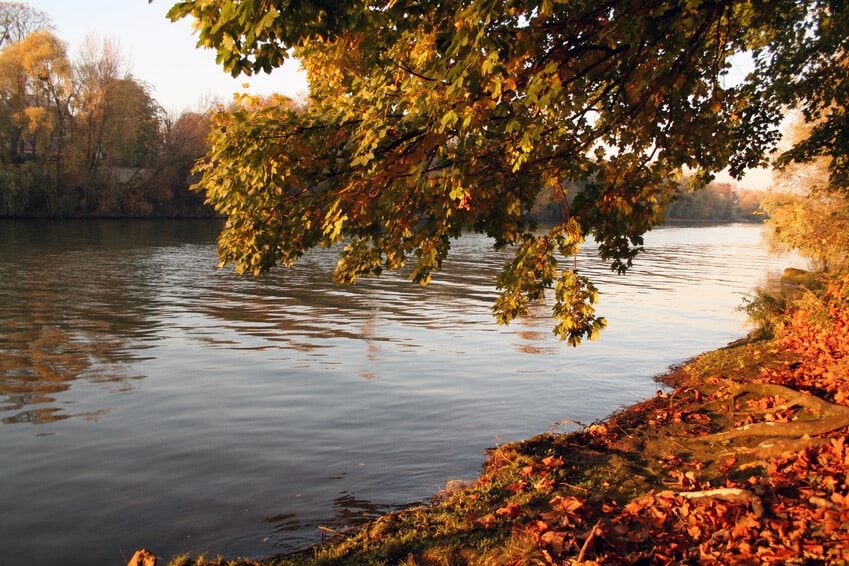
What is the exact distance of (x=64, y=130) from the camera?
64562 millimetres

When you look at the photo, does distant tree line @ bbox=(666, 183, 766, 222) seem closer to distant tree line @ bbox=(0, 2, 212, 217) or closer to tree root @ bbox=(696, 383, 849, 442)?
distant tree line @ bbox=(0, 2, 212, 217)

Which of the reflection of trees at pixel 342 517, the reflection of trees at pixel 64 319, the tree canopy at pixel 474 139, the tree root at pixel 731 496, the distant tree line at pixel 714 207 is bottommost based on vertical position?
the reflection of trees at pixel 342 517

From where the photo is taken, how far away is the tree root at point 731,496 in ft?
19.2

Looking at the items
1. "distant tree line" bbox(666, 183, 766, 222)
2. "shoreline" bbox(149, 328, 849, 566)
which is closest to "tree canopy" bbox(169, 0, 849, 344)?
"shoreline" bbox(149, 328, 849, 566)

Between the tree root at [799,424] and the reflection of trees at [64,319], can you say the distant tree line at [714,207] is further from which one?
the tree root at [799,424]

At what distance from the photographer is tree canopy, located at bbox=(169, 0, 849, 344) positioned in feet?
22.7

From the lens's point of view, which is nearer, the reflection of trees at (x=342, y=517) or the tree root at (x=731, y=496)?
the tree root at (x=731, y=496)

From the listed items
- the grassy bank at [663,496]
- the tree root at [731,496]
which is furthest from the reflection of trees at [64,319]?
the tree root at [731,496]

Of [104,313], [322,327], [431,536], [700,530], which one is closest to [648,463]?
[700,530]

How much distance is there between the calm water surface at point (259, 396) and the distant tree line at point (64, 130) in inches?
1433

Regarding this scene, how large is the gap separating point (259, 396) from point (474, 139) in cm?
859

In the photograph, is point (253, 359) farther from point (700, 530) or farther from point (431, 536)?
point (700, 530)

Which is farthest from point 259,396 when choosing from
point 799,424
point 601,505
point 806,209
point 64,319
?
point 806,209

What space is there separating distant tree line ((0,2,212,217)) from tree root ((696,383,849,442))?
57.9 meters
